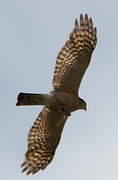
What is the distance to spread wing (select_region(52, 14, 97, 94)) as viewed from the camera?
41.1 ft

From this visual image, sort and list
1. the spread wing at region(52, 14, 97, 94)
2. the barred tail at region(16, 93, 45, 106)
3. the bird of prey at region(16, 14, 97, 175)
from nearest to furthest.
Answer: the barred tail at region(16, 93, 45, 106) → the bird of prey at region(16, 14, 97, 175) → the spread wing at region(52, 14, 97, 94)

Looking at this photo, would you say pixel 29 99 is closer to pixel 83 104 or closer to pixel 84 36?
pixel 83 104

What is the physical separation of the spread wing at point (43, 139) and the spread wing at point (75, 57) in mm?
797

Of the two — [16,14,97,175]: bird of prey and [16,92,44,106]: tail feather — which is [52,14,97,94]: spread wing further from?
[16,92,44,106]: tail feather

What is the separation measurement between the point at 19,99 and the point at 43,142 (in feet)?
8.78

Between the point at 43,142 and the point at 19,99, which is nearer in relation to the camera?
the point at 19,99

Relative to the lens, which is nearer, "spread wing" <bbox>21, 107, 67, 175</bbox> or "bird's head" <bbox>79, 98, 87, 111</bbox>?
"bird's head" <bbox>79, 98, 87, 111</bbox>

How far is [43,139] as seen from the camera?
13.3 meters

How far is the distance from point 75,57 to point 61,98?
1509 millimetres

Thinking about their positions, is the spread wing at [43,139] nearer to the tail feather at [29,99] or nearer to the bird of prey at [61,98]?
the bird of prey at [61,98]

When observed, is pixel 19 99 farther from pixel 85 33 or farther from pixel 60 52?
pixel 85 33

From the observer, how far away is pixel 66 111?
478 inches

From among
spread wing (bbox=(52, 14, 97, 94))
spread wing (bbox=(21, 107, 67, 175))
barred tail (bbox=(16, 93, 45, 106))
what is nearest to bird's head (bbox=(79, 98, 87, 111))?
spread wing (bbox=(52, 14, 97, 94))

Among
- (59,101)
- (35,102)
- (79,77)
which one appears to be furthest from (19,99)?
(79,77)
